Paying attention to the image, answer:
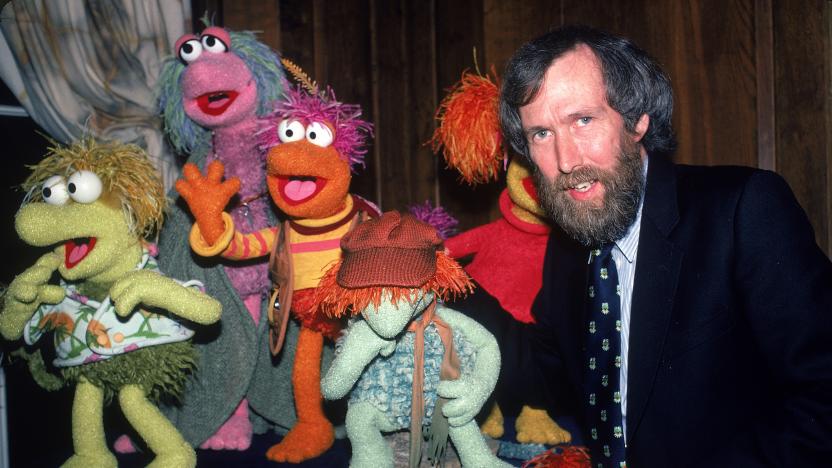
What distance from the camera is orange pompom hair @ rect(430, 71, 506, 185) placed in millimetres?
1671

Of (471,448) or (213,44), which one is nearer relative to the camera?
(471,448)

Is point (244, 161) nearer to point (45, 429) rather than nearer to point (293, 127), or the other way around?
point (293, 127)

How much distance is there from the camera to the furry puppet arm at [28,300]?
4.76 ft

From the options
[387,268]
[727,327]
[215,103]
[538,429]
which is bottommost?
[538,429]

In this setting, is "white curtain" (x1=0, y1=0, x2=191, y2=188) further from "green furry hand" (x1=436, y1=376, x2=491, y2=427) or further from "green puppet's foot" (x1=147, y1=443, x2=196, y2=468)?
"green furry hand" (x1=436, y1=376, x2=491, y2=427)

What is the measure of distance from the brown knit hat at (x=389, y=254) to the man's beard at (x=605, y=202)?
11.1 inches

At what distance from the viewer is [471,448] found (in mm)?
1363

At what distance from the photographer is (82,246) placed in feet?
4.93

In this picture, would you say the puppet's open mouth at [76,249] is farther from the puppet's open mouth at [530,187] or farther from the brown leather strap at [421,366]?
the puppet's open mouth at [530,187]

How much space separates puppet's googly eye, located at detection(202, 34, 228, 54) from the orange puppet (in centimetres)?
23

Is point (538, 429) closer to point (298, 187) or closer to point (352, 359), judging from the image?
point (352, 359)

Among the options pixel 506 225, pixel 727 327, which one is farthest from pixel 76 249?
pixel 727 327

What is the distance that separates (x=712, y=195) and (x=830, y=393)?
396 millimetres

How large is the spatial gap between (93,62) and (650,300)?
177 cm
